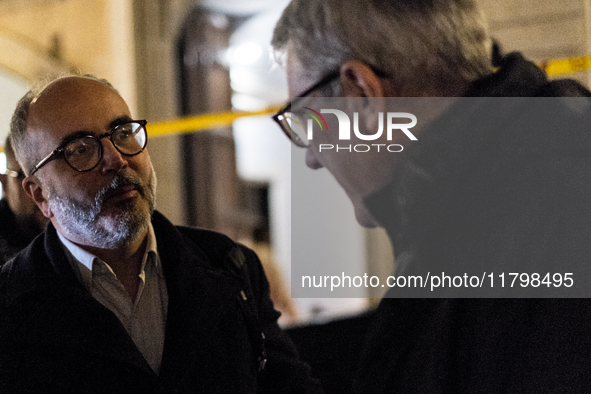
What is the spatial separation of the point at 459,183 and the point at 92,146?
0.70 meters

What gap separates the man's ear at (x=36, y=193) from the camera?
1.18 m

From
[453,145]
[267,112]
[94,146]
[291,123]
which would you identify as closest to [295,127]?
[291,123]

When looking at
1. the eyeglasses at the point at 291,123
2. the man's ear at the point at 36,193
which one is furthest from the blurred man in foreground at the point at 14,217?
the eyeglasses at the point at 291,123

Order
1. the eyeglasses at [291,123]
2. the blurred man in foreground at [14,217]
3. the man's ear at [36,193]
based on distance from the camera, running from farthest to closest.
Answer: the blurred man in foreground at [14,217], the man's ear at [36,193], the eyeglasses at [291,123]

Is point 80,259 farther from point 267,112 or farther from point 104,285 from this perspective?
point 267,112

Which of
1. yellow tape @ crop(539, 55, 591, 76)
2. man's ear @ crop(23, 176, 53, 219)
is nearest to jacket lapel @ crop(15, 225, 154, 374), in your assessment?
man's ear @ crop(23, 176, 53, 219)

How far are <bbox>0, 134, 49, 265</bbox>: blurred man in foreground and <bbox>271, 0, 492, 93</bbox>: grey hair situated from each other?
2.74ft

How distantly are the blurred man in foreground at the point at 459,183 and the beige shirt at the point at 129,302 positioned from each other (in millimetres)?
556

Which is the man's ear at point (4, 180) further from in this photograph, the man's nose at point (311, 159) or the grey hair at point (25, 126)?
the man's nose at point (311, 159)

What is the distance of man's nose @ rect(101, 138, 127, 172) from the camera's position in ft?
3.54

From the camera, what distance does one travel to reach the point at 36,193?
3.90 feet

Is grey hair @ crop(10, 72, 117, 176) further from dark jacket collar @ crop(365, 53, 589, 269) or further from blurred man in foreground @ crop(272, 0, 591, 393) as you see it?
dark jacket collar @ crop(365, 53, 589, 269)

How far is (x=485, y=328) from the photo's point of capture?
698 mm

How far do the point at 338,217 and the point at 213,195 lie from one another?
4.97ft
